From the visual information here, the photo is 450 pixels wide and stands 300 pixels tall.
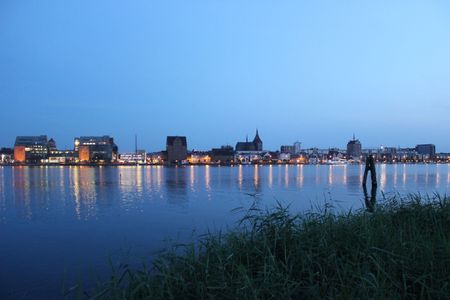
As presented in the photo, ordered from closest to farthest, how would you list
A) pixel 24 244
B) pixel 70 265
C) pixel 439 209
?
pixel 439 209, pixel 70 265, pixel 24 244

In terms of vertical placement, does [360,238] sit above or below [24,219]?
above

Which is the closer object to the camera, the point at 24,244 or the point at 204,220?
the point at 24,244

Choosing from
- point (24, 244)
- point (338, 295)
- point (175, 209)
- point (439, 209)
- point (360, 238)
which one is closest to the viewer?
point (338, 295)

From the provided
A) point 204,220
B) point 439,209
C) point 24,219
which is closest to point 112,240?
point 204,220

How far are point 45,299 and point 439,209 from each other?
469 inches

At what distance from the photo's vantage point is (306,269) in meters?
6.82

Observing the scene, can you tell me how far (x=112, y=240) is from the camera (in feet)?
56.6

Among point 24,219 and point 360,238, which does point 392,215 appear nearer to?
point 360,238

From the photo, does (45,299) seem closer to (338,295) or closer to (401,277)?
(338,295)

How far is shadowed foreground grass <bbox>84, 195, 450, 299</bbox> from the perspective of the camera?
20.2ft

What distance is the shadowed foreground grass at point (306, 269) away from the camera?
617 cm

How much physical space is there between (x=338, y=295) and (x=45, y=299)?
8.23 meters

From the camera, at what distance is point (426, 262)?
6.77 meters

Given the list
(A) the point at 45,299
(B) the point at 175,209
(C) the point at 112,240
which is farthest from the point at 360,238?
(B) the point at 175,209
